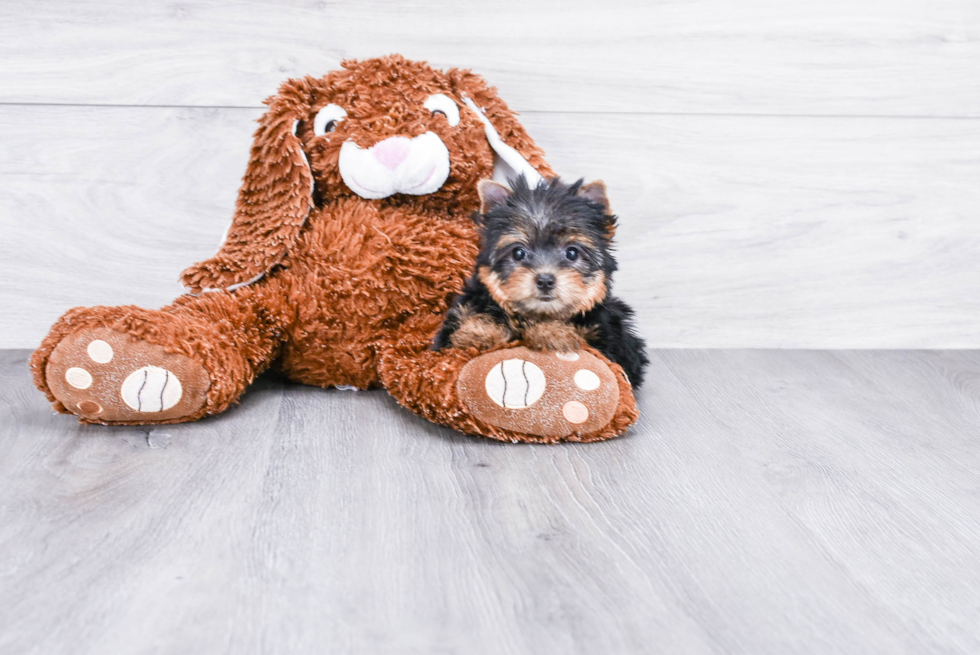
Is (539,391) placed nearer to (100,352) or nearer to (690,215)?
(100,352)

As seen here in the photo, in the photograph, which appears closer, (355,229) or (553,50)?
(355,229)

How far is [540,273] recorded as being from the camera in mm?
1098

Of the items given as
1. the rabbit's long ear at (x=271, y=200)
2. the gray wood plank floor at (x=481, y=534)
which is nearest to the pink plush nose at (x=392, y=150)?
the rabbit's long ear at (x=271, y=200)

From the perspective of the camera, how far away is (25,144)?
157 centimetres

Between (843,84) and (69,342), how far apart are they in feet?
4.75

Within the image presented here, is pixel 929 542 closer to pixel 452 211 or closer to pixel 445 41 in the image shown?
pixel 452 211

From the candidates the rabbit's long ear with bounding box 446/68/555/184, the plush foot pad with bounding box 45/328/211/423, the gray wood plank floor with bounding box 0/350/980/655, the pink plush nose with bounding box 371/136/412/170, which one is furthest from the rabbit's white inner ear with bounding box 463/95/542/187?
the plush foot pad with bounding box 45/328/211/423

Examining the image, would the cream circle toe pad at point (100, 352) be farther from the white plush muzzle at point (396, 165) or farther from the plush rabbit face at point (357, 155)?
the white plush muzzle at point (396, 165)

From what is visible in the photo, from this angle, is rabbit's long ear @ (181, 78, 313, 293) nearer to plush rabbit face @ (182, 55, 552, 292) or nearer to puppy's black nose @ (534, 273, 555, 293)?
plush rabbit face @ (182, 55, 552, 292)

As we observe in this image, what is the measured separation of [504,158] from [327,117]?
11.5 inches

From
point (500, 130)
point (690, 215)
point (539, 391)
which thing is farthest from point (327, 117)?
point (690, 215)

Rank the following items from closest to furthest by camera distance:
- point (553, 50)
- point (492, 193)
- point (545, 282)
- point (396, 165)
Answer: point (545, 282)
point (492, 193)
point (396, 165)
point (553, 50)

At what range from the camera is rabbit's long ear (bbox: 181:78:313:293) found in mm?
1336

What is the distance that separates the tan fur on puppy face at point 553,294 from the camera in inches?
43.5
